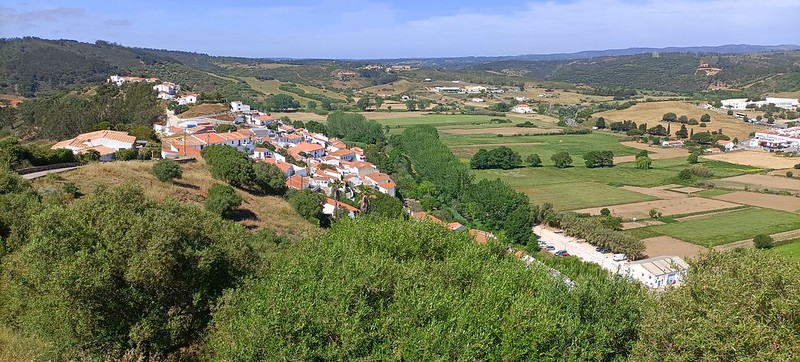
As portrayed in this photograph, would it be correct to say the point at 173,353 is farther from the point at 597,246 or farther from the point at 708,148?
the point at 708,148

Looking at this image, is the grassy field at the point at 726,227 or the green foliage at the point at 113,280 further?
the grassy field at the point at 726,227

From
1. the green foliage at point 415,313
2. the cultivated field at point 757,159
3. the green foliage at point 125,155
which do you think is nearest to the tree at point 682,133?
the cultivated field at point 757,159

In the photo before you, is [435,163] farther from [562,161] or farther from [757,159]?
[757,159]

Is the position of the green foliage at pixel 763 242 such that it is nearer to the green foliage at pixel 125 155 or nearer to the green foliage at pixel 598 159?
the green foliage at pixel 598 159

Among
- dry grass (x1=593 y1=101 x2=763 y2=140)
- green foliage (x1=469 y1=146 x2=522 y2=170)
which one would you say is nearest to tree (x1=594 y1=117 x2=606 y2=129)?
dry grass (x1=593 y1=101 x2=763 y2=140)

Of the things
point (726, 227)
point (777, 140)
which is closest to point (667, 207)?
point (726, 227)

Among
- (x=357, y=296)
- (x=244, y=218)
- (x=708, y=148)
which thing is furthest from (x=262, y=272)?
(x=708, y=148)
